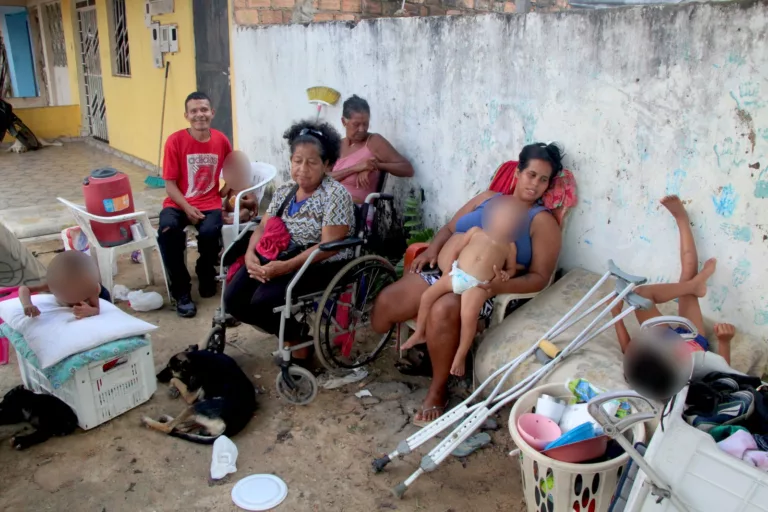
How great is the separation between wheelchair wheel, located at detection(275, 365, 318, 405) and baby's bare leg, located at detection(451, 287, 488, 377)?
0.81 meters

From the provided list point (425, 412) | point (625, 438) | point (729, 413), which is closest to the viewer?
point (625, 438)

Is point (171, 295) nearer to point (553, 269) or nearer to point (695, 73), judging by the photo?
point (553, 269)

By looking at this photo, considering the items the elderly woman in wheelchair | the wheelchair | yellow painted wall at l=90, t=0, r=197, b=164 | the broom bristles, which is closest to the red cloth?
the elderly woman in wheelchair

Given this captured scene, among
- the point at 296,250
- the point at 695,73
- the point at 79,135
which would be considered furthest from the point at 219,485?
the point at 79,135

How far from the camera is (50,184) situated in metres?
7.85

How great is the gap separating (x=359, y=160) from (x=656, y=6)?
2.18 m

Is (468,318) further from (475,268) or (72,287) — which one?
(72,287)

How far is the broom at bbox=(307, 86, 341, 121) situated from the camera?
5.17m

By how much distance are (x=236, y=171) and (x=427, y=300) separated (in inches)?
97.8

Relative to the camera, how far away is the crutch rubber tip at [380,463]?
2.72 metres

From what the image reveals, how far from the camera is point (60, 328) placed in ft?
9.37

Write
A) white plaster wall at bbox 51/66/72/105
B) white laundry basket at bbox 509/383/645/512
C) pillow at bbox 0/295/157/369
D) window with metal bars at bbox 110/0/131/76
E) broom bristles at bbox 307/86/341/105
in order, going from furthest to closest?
1. white plaster wall at bbox 51/66/72/105
2. window with metal bars at bbox 110/0/131/76
3. broom bristles at bbox 307/86/341/105
4. pillow at bbox 0/295/157/369
5. white laundry basket at bbox 509/383/645/512

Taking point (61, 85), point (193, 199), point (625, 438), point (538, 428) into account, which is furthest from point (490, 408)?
point (61, 85)

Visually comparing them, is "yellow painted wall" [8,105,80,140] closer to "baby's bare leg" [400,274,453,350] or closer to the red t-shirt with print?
the red t-shirt with print
